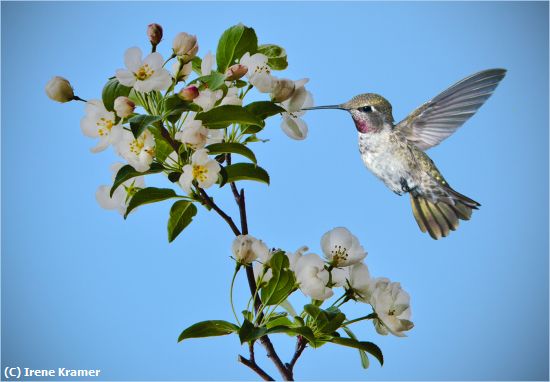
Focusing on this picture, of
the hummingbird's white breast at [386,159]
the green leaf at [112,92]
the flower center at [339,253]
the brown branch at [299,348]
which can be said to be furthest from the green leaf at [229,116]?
the hummingbird's white breast at [386,159]

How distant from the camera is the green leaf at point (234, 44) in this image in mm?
1042

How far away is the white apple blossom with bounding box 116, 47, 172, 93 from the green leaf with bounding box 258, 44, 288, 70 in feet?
0.83

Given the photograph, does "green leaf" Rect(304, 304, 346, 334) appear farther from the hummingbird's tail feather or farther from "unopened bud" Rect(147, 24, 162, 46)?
the hummingbird's tail feather

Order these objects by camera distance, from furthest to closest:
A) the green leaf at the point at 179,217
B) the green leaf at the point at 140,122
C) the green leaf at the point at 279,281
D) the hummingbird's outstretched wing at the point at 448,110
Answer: the hummingbird's outstretched wing at the point at 448,110 < the green leaf at the point at 179,217 < the green leaf at the point at 279,281 < the green leaf at the point at 140,122

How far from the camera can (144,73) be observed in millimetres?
883

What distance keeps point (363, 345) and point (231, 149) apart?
359 mm

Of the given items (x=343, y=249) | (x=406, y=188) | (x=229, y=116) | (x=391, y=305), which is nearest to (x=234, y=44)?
(x=229, y=116)

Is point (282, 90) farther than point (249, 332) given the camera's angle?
Yes

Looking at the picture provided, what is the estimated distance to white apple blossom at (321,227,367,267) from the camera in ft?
3.17

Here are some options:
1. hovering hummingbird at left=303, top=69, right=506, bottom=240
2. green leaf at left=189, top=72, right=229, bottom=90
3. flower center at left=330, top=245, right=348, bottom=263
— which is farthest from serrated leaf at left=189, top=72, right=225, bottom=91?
hovering hummingbird at left=303, top=69, right=506, bottom=240

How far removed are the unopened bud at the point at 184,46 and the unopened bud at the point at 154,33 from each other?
0.03 metres

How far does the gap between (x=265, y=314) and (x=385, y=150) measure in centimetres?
77

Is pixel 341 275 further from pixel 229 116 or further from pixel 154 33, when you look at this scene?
pixel 154 33

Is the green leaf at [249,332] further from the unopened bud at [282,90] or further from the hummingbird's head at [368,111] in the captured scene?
the hummingbird's head at [368,111]
